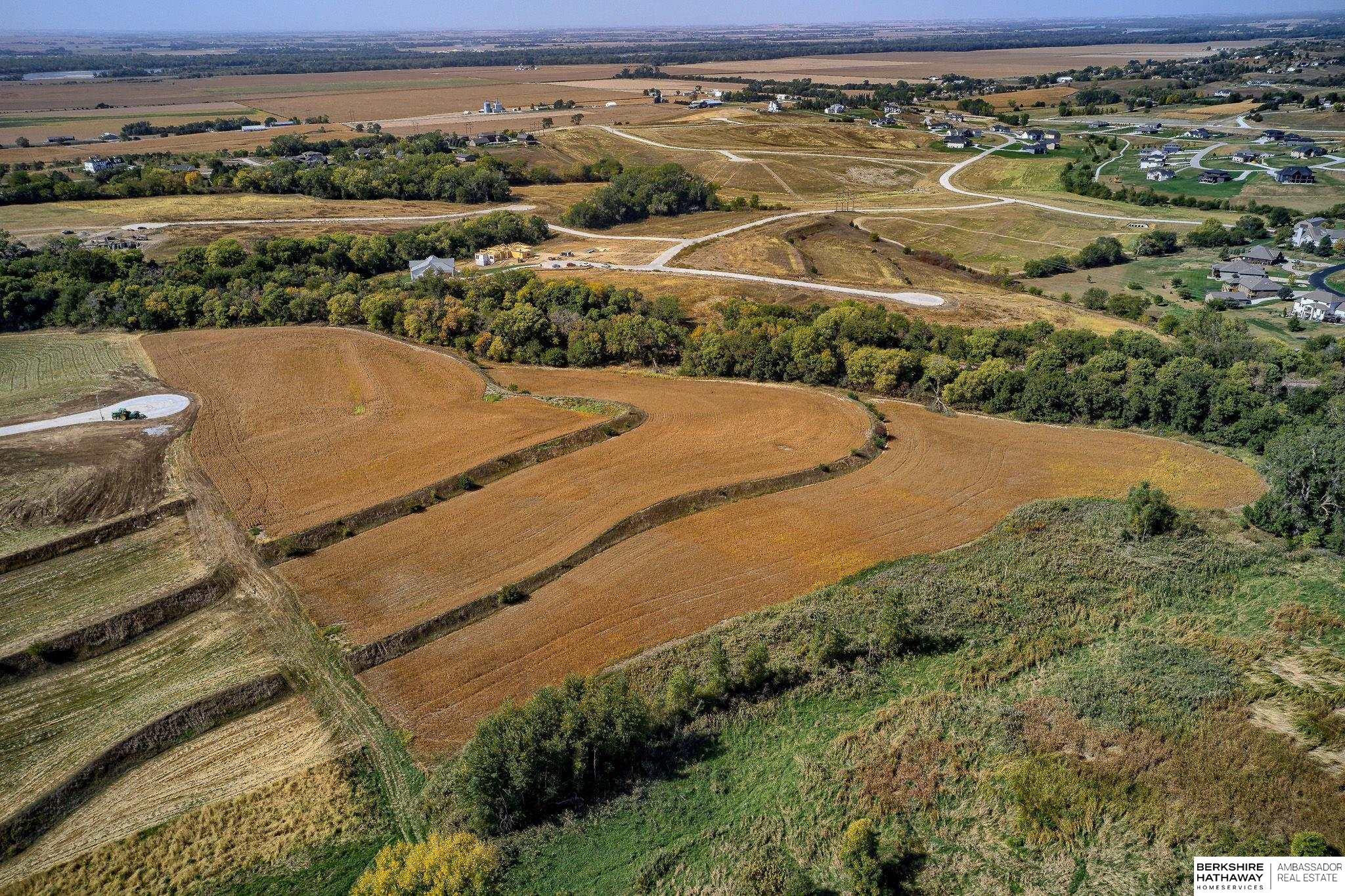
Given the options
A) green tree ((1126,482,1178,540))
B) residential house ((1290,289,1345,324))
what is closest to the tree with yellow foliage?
green tree ((1126,482,1178,540))

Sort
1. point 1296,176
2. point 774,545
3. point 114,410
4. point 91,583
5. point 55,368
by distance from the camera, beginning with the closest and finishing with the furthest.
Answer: point 91,583 → point 774,545 → point 114,410 → point 55,368 → point 1296,176

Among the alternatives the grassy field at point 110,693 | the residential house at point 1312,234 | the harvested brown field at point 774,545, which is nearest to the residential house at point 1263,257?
the residential house at point 1312,234

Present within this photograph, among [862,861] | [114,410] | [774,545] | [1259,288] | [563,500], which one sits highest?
[1259,288]

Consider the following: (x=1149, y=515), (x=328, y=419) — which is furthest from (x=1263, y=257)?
(x=328, y=419)

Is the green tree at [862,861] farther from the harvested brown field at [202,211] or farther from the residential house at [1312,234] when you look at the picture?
the residential house at [1312,234]

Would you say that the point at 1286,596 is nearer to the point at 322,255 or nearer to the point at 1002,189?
the point at 322,255

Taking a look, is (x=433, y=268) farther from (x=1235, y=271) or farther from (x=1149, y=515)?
(x=1235, y=271)
